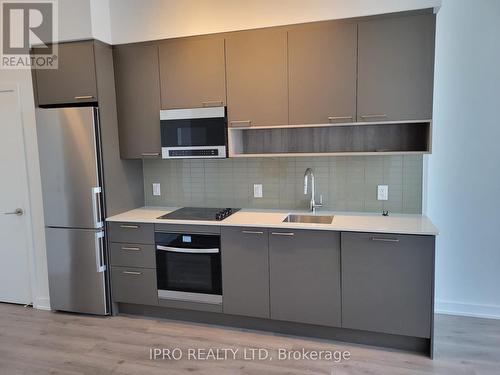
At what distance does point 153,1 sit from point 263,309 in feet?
9.04

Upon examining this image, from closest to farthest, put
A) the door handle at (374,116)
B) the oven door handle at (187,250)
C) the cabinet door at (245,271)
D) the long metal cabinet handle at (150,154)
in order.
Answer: the door handle at (374,116), the cabinet door at (245,271), the oven door handle at (187,250), the long metal cabinet handle at (150,154)

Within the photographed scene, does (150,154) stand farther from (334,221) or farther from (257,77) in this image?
(334,221)

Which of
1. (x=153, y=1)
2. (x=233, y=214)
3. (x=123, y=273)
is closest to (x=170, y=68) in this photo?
(x=153, y=1)

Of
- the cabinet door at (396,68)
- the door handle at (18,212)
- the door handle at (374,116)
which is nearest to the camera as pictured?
the cabinet door at (396,68)

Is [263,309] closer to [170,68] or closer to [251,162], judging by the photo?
[251,162]

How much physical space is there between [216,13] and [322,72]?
3.43 ft

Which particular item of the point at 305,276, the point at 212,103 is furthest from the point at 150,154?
the point at 305,276

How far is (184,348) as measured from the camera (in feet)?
9.05

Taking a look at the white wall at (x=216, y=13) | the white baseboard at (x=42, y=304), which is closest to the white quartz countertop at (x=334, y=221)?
the white baseboard at (x=42, y=304)

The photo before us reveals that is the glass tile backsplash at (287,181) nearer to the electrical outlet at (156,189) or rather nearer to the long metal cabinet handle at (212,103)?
the electrical outlet at (156,189)

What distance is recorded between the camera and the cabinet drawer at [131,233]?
3.11 meters

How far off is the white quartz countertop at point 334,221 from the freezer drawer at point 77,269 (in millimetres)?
302

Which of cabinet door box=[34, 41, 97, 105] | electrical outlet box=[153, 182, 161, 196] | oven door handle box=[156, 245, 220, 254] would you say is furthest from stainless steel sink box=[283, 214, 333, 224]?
cabinet door box=[34, 41, 97, 105]

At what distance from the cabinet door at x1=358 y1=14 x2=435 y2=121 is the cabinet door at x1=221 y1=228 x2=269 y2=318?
1256 mm
